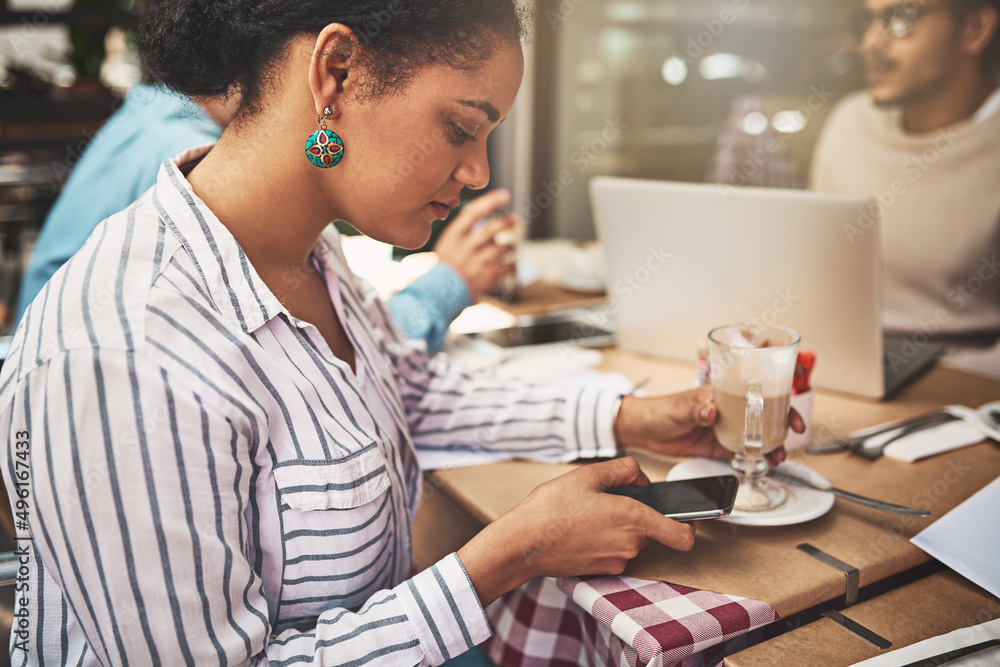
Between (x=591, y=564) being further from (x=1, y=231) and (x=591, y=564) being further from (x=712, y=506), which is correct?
(x=1, y=231)

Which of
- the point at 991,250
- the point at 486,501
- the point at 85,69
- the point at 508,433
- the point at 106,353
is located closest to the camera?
the point at 106,353

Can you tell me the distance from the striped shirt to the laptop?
2.17 feet

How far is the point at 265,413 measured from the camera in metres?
0.77

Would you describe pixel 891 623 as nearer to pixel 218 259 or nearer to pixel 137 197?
pixel 218 259

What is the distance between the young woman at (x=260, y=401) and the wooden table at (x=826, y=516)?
0.07m

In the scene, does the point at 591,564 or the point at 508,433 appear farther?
the point at 508,433

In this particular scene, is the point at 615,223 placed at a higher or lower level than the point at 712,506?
higher

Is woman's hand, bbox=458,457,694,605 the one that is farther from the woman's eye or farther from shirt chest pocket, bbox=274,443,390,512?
the woman's eye

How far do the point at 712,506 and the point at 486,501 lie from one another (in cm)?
29

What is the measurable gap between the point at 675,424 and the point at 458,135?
1.67ft

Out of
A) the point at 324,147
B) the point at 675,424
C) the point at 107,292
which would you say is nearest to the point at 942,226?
the point at 675,424

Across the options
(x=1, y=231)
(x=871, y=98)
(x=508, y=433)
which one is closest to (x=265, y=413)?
(x=508, y=433)
